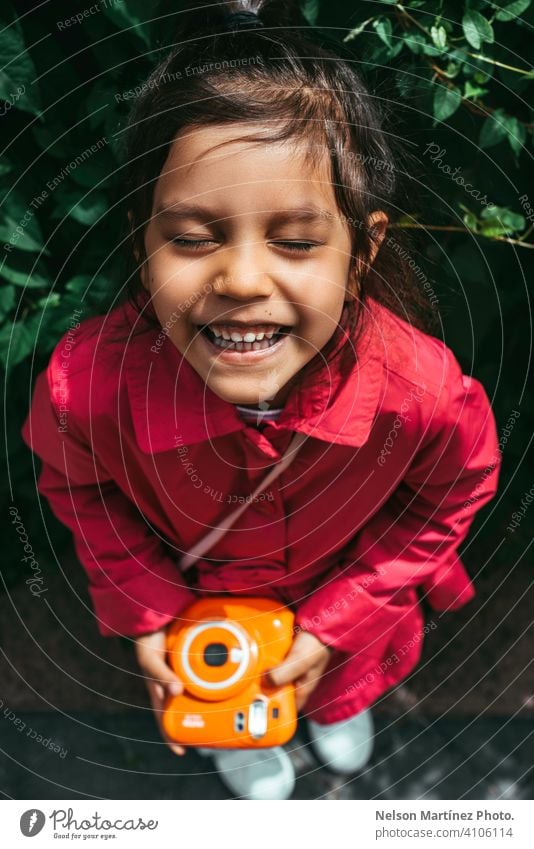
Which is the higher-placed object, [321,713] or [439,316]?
[439,316]

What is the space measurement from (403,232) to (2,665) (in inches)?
25.3

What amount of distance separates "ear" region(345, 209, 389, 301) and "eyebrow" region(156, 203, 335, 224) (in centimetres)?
6

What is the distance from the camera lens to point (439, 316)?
854 mm

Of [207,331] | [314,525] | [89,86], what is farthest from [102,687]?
[89,86]

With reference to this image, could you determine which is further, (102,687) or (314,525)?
(102,687)

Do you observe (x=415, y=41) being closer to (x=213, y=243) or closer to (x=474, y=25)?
(x=474, y=25)

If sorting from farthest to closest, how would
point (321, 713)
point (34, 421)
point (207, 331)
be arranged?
point (321, 713) → point (34, 421) → point (207, 331)

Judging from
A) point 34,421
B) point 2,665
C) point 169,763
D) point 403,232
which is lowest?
point 169,763

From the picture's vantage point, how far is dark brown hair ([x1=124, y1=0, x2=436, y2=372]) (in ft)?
1.99

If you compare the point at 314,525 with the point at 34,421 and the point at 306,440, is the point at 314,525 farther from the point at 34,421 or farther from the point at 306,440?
the point at 34,421
